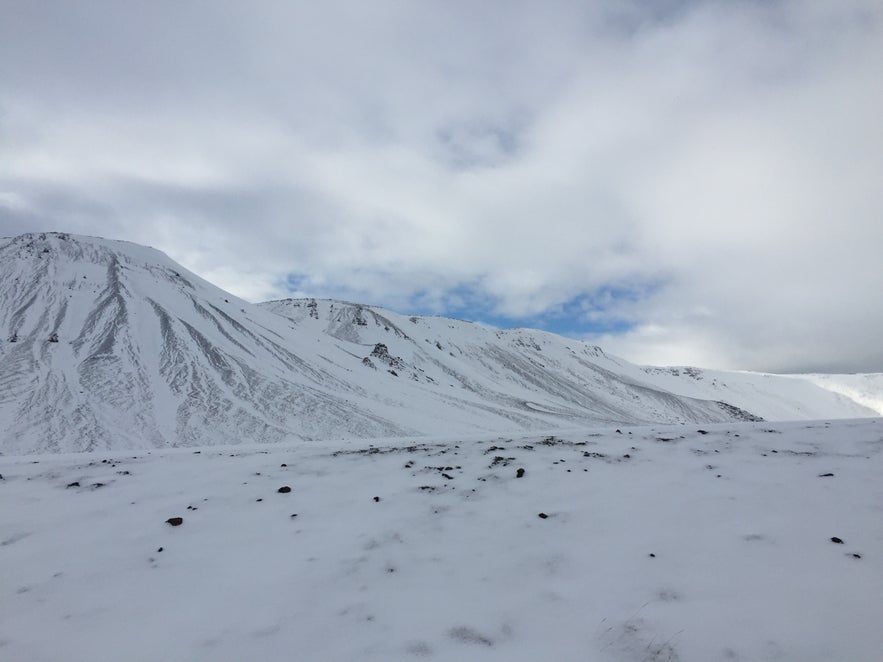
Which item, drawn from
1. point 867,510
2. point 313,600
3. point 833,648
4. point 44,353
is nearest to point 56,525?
point 313,600

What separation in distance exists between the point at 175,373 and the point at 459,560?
131ft

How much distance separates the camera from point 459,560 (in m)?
4.43

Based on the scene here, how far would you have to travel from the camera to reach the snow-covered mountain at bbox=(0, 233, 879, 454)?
2922 centimetres

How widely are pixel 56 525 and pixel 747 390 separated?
7120 inches

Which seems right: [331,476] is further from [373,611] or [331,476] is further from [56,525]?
[373,611]

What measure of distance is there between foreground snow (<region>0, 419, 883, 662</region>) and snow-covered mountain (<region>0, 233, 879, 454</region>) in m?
25.5

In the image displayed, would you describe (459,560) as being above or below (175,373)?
below

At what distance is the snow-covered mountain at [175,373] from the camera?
29.2m

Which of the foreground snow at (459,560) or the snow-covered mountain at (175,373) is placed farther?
the snow-covered mountain at (175,373)

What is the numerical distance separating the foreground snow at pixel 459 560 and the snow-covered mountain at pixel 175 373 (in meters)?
25.5

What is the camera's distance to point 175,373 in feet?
123

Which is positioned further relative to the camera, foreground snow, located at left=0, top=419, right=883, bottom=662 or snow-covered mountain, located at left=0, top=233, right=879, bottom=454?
snow-covered mountain, located at left=0, top=233, right=879, bottom=454

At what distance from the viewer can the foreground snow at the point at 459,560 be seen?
320cm

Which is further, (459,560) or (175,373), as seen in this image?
(175,373)
